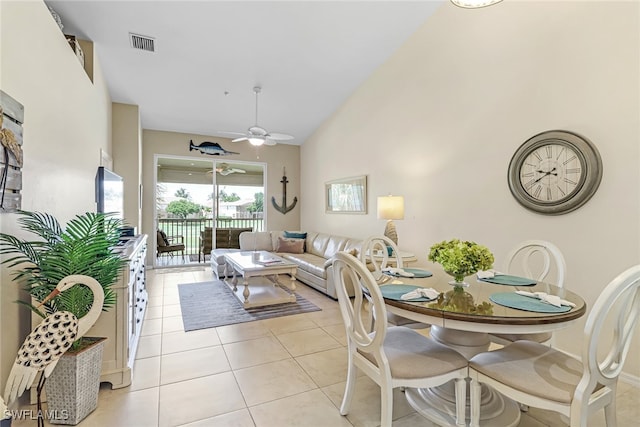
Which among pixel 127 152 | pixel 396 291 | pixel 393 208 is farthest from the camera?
pixel 127 152

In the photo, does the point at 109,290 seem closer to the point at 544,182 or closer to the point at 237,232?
the point at 544,182

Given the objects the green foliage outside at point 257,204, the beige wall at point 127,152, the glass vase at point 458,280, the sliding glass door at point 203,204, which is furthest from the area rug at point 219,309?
the green foliage outside at point 257,204

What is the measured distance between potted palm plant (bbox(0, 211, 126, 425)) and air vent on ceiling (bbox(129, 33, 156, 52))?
8.68 feet

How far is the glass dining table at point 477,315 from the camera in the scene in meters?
1.40

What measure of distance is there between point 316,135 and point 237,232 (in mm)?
2787

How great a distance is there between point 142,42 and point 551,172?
15.1 feet

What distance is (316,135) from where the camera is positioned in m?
6.73

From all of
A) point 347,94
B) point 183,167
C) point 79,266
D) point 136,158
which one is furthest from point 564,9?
point 183,167

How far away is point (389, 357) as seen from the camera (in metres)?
1.61

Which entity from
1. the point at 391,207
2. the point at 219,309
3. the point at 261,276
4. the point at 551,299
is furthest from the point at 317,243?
the point at 551,299

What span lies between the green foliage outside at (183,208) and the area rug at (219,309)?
104 inches

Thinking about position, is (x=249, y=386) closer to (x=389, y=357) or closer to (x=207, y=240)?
(x=389, y=357)

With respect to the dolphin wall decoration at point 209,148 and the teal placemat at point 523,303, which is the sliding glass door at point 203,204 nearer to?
the dolphin wall decoration at point 209,148

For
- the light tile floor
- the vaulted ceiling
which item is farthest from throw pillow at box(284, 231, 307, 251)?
the light tile floor
